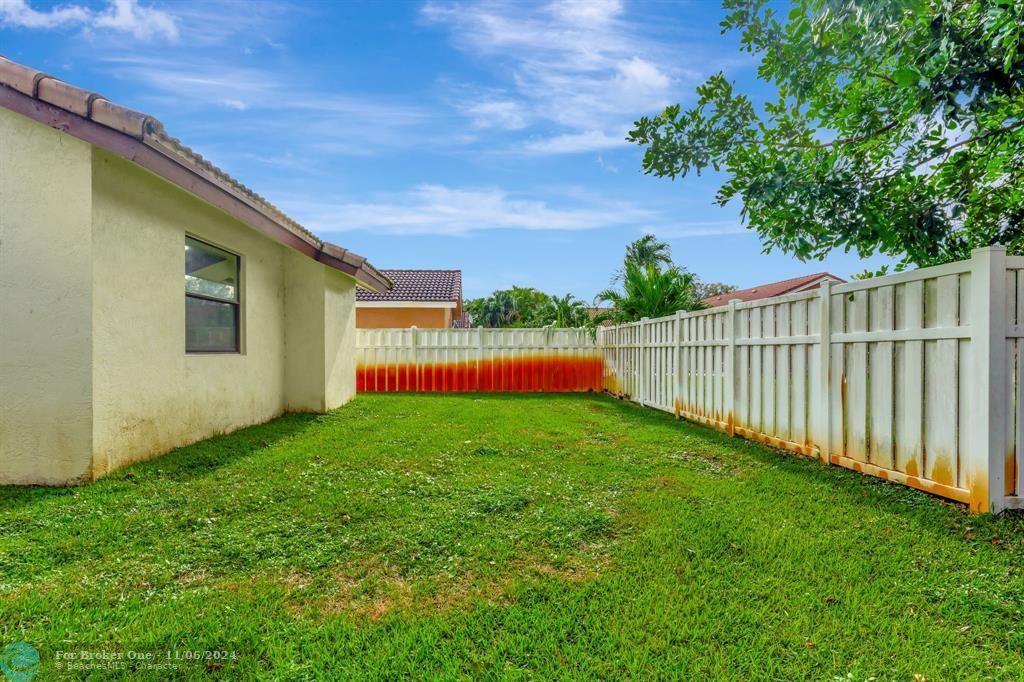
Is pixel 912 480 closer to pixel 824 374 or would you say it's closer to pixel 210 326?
pixel 824 374

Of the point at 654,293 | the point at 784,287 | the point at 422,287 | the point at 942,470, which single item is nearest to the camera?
the point at 942,470

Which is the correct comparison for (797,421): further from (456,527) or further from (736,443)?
(456,527)

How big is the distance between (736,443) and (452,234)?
60.0ft

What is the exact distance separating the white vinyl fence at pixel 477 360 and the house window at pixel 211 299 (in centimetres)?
610

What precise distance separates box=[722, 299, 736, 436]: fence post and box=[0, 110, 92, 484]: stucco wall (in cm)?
674

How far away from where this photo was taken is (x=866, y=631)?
7.04 ft

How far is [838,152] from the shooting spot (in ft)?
18.4

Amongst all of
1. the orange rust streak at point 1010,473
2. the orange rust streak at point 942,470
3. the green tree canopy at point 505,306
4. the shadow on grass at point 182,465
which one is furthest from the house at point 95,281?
the green tree canopy at point 505,306

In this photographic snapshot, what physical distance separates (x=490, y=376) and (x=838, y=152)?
917 cm

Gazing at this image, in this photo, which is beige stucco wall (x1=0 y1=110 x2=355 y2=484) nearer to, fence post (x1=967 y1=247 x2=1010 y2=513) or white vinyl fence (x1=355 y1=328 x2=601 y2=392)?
fence post (x1=967 y1=247 x2=1010 y2=513)

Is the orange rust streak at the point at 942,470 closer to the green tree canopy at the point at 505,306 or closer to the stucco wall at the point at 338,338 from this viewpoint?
the stucco wall at the point at 338,338

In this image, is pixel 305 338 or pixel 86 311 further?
pixel 305 338

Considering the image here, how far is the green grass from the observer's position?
201 centimetres

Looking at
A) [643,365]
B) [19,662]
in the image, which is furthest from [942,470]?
[643,365]
